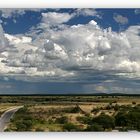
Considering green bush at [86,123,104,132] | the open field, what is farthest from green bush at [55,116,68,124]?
green bush at [86,123,104,132]

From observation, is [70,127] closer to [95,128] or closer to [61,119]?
[61,119]

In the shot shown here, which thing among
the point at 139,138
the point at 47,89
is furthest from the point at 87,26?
the point at 139,138

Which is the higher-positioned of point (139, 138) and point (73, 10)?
point (73, 10)

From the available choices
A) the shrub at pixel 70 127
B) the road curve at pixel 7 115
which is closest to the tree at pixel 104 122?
the shrub at pixel 70 127

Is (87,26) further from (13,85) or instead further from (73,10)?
(13,85)

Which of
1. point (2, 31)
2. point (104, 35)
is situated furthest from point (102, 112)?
point (2, 31)

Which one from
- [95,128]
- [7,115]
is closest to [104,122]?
[95,128]

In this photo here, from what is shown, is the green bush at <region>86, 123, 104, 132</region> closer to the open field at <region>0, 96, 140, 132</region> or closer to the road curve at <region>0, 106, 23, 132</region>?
the open field at <region>0, 96, 140, 132</region>

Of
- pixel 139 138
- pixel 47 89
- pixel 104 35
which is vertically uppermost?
pixel 104 35
